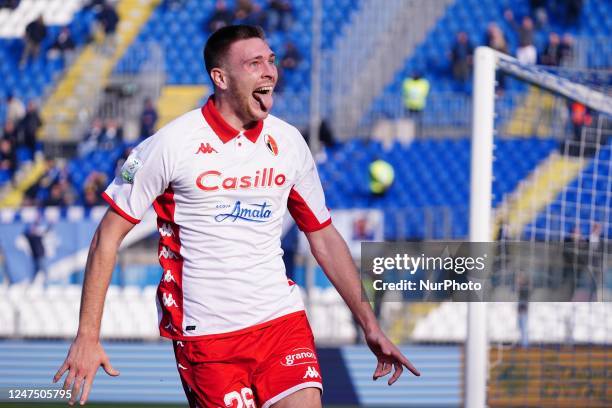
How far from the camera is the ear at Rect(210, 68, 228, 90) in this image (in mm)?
4211

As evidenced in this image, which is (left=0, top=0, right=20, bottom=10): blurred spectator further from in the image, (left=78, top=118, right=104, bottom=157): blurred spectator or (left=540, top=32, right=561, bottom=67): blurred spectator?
(left=540, top=32, right=561, bottom=67): blurred spectator

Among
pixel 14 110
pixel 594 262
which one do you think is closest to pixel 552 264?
pixel 594 262

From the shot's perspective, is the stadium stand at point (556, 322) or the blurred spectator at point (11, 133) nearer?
the stadium stand at point (556, 322)

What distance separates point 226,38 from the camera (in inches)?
Result: 167

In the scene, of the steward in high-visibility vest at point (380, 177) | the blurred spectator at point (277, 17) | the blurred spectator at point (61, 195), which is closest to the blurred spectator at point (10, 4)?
the blurred spectator at point (277, 17)

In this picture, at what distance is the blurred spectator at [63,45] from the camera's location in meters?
18.9

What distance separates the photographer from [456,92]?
17547 mm

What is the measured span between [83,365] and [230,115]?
1.16 metres

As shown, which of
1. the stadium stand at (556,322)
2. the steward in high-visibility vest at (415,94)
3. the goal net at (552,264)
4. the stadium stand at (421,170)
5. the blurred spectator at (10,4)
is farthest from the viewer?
the blurred spectator at (10,4)

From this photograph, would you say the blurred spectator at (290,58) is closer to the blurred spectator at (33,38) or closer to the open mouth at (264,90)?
the blurred spectator at (33,38)

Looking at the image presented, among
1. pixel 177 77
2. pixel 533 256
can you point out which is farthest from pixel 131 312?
pixel 177 77

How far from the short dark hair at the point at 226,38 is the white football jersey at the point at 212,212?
0.60 feet

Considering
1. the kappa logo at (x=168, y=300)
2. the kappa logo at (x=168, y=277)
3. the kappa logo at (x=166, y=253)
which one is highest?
the kappa logo at (x=166, y=253)

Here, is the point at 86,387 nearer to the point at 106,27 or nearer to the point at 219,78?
the point at 219,78
